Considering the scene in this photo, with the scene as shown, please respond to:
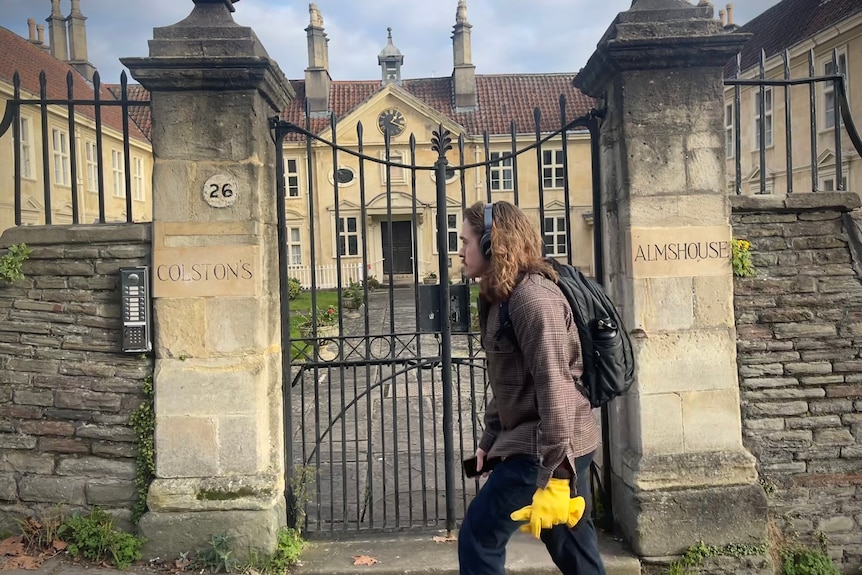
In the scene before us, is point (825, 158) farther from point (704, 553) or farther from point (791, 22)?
point (704, 553)

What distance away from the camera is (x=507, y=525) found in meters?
2.59

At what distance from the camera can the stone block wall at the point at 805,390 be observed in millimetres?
3889

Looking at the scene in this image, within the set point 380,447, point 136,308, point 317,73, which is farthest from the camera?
point 317,73

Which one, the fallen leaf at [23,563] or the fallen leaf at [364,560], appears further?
the fallen leaf at [364,560]

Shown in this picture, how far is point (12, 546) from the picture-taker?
379 cm

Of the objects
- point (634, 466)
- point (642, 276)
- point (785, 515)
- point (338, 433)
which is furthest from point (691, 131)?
point (338, 433)

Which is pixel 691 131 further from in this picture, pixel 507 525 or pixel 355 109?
pixel 355 109

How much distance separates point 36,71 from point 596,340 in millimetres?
25224

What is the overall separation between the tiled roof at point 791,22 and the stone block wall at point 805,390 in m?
14.1

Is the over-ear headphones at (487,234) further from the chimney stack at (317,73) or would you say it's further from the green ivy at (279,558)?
the chimney stack at (317,73)

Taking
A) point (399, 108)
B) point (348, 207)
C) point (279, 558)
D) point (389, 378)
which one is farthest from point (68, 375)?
point (399, 108)

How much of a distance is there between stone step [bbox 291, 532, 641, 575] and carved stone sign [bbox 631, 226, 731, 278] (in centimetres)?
165

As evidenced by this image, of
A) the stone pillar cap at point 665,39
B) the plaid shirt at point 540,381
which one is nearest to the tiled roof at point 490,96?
the stone pillar cap at point 665,39

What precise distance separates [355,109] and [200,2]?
22593 millimetres
